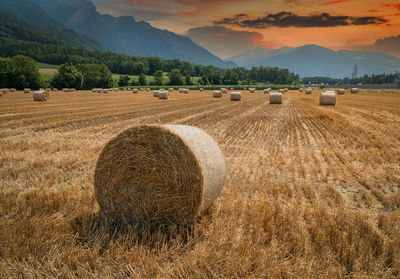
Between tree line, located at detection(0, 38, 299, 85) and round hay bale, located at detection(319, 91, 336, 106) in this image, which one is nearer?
round hay bale, located at detection(319, 91, 336, 106)

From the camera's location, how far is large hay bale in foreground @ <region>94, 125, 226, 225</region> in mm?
4578

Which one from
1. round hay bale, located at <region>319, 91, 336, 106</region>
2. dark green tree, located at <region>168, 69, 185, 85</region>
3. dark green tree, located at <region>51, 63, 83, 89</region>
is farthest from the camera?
dark green tree, located at <region>168, 69, 185, 85</region>

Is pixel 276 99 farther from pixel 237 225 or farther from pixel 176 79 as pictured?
pixel 176 79

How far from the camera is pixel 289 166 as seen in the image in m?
8.38

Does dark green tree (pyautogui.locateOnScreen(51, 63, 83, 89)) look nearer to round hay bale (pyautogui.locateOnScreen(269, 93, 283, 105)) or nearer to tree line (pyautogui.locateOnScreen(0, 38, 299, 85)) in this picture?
tree line (pyautogui.locateOnScreen(0, 38, 299, 85))

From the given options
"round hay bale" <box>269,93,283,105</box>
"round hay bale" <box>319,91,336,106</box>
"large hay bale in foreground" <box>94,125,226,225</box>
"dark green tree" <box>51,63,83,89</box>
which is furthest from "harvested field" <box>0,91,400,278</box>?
"dark green tree" <box>51,63,83,89</box>

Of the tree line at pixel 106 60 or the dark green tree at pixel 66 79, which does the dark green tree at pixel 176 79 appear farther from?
the dark green tree at pixel 66 79

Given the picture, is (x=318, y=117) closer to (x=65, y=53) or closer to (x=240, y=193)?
(x=240, y=193)

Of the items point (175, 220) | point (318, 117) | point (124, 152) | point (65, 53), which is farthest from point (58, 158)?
point (65, 53)

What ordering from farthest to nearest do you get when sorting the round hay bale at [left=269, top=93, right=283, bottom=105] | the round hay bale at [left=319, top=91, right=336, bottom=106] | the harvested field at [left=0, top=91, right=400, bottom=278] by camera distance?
1. the round hay bale at [left=269, top=93, right=283, bottom=105]
2. the round hay bale at [left=319, top=91, right=336, bottom=106]
3. the harvested field at [left=0, top=91, right=400, bottom=278]

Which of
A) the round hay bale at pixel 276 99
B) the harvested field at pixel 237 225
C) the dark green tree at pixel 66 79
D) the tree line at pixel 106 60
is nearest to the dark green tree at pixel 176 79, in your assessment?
the tree line at pixel 106 60

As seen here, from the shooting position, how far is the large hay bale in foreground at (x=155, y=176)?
458 cm

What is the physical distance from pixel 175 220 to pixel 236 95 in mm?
30430

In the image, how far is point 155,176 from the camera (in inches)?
185
